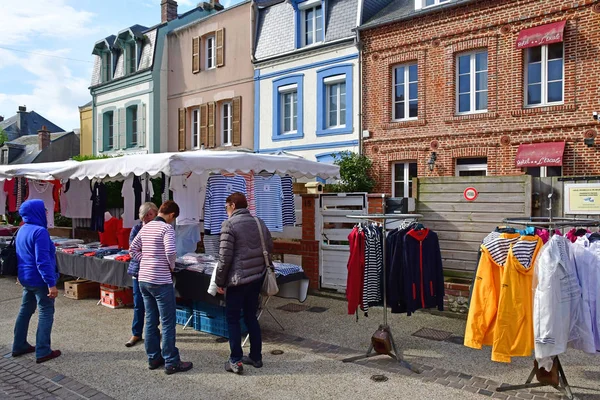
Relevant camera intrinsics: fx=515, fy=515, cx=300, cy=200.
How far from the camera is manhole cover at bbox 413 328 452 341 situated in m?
6.16

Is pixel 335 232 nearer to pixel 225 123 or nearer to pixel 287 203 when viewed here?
pixel 287 203

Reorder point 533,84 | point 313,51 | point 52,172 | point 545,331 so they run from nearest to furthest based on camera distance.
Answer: point 545,331 → point 52,172 → point 533,84 → point 313,51

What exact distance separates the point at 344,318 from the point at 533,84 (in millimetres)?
8679

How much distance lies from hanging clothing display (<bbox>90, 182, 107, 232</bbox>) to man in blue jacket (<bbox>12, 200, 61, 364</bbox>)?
4.43m

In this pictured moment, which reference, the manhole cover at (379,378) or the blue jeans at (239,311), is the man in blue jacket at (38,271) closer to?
the blue jeans at (239,311)

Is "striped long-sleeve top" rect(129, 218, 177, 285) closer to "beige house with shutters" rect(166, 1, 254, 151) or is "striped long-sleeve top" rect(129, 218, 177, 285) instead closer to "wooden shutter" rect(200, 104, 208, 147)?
"beige house with shutters" rect(166, 1, 254, 151)

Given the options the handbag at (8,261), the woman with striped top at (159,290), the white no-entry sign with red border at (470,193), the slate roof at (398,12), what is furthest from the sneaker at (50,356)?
the slate roof at (398,12)

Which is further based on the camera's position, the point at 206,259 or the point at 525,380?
the point at 206,259

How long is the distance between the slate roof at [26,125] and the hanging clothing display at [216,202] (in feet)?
137

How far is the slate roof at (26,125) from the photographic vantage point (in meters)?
43.7

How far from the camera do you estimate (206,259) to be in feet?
23.0

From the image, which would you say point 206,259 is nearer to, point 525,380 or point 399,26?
point 525,380

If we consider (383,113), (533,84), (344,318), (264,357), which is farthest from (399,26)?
(264,357)

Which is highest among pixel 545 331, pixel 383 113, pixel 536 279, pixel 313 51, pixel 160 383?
pixel 313 51
